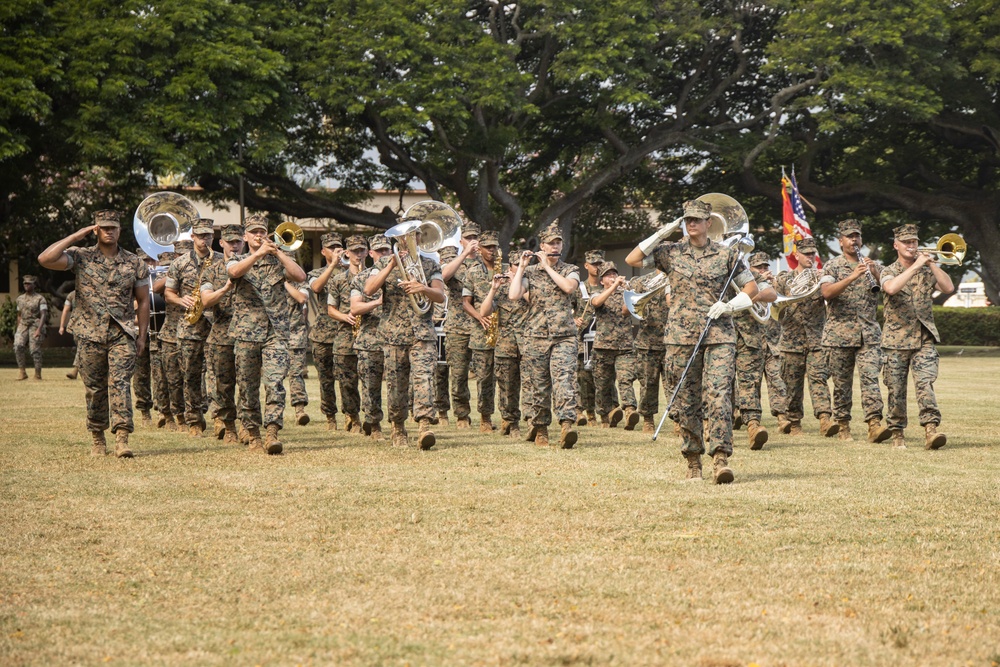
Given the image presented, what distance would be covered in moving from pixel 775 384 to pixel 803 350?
0.56 m

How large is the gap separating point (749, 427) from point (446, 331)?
439 centimetres

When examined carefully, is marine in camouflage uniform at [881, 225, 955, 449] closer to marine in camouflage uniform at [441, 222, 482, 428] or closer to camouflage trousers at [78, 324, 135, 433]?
marine in camouflage uniform at [441, 222, 482, 428]

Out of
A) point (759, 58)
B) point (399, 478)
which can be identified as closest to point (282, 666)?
point (399, 478)

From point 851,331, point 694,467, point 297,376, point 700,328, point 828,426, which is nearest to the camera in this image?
point 700,328

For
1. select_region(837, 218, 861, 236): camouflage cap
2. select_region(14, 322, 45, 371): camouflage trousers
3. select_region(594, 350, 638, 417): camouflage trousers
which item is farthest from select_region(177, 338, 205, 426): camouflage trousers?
select_region(14, 322, 45, 371): camouflage trousers

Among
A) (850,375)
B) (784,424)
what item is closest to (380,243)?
(784,424)

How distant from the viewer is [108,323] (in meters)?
12.4

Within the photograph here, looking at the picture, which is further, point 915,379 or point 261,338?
point 915,379

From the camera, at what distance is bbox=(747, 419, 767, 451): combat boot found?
12.5 meters

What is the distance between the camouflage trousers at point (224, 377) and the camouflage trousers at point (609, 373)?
4.71 meters

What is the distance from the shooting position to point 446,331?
53.2 feet

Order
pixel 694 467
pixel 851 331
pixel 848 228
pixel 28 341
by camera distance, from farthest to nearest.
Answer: pixel 28 341 → pixel 851 331 → pixel 848 228 → pixel 694 467

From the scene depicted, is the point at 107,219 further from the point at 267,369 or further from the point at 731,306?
the point at 731,306

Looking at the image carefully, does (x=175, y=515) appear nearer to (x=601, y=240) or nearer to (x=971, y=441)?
(x=971, y=441)
